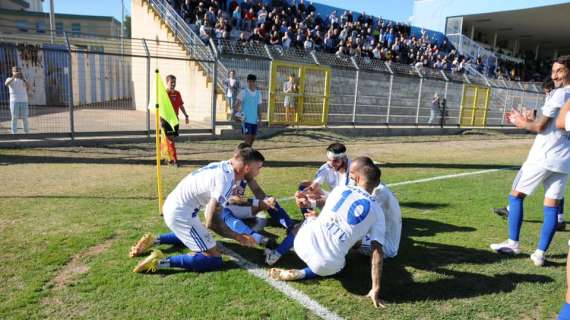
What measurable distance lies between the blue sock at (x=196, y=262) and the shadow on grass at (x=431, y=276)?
1223 millimetres

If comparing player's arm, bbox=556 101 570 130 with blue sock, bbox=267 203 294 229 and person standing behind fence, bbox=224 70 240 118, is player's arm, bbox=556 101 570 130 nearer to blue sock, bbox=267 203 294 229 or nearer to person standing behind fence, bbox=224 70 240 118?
blue sock, bbox=267 203 294 229

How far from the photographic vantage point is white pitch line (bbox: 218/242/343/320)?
10.6ft

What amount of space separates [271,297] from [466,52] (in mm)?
38851

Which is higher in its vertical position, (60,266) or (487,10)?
(487,10)

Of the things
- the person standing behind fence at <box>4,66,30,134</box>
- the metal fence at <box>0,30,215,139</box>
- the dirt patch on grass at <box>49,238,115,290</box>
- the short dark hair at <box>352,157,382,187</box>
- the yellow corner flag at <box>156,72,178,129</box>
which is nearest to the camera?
the short dark hair at <box>352,157,382,187</box>

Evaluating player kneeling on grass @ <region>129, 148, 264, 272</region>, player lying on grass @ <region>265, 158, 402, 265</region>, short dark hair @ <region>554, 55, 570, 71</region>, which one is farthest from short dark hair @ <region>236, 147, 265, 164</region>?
short dark hair @ <region>554, 55, 570, 71</region>

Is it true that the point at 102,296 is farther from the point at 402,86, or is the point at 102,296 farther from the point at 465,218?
the point at 402,86

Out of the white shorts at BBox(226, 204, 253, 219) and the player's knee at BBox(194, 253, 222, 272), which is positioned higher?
the white shorts at BBox(226, 204, 253, 219)

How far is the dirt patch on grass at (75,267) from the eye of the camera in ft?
11.6

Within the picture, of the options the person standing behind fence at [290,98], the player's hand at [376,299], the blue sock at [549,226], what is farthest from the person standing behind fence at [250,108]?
the player's hand at [376,299]

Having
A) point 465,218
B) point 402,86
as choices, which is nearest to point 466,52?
point 402,86

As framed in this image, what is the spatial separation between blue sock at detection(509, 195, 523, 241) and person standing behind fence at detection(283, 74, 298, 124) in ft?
36.3

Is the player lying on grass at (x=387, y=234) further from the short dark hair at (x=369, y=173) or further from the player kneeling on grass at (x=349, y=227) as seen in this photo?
the short dark hair at (x=369, y=173)

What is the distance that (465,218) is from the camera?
5.82m
